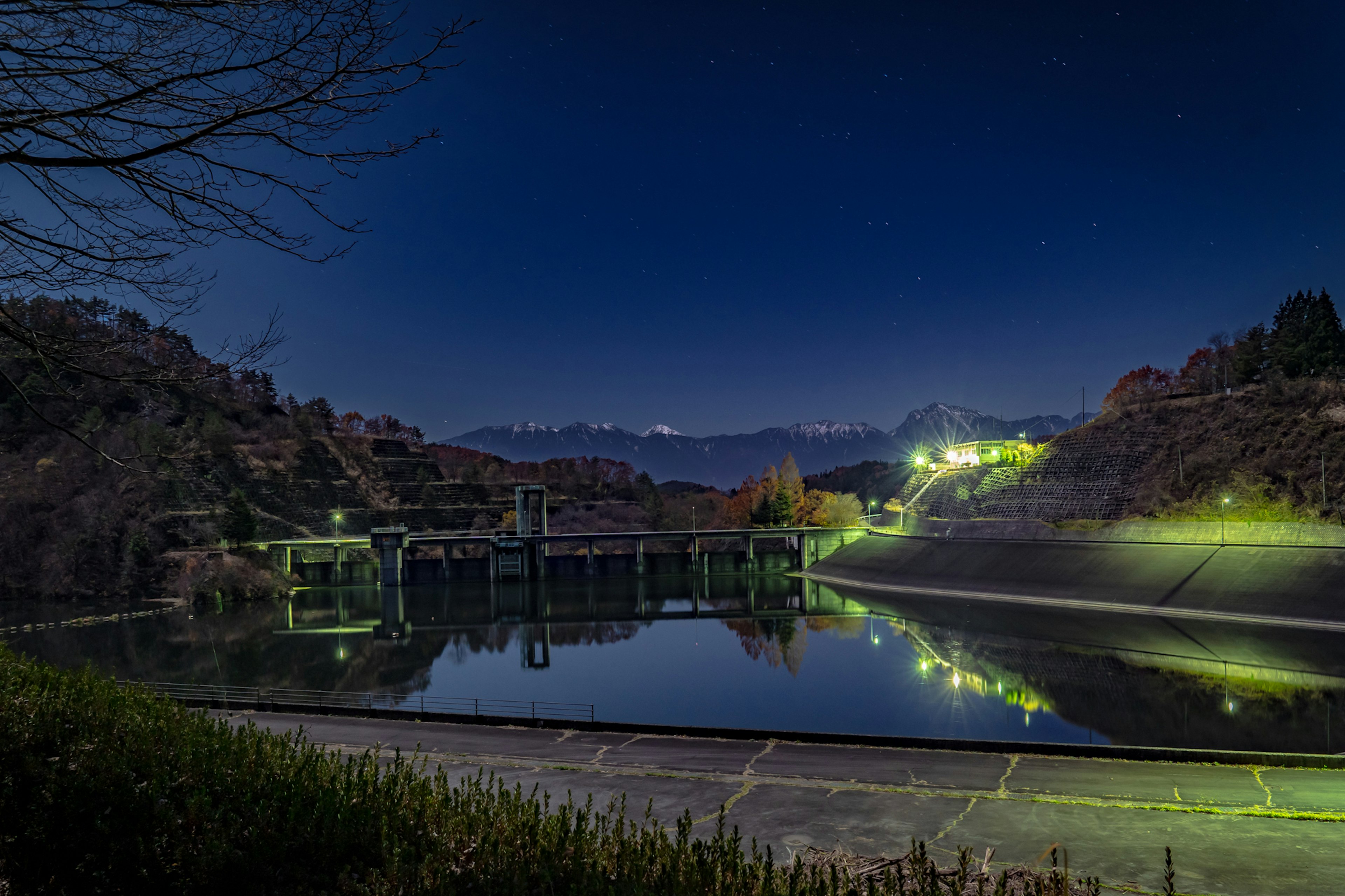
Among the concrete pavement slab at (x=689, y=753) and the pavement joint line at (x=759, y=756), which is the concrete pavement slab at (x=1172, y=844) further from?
the concrete pavement slab at (x=689, y=753)

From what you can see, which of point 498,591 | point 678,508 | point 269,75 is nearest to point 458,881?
point 269,75

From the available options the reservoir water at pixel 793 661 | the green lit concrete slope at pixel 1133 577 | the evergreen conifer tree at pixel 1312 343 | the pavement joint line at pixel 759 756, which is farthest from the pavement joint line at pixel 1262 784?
the evergreen conifer tree at pixel 1312 343

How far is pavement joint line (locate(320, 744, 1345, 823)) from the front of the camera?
11.6 meters

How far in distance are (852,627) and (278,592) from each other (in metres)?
50.8

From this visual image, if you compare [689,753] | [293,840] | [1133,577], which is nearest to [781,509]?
[1133,577]

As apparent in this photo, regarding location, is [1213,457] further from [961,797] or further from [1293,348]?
[961,797]

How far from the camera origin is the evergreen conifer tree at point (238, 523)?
69.1m

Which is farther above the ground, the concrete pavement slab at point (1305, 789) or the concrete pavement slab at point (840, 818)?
the concrete pavement slab at point (840, 818)

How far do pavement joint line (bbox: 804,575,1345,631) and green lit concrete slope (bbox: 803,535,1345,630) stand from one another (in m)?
0.07

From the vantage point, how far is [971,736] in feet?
69.0

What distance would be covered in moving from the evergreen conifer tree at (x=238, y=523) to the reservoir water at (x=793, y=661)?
32.4ft

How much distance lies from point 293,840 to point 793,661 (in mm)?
31044

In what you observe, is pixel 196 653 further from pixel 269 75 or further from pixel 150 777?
pixel 269 75

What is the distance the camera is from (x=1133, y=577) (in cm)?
4609
